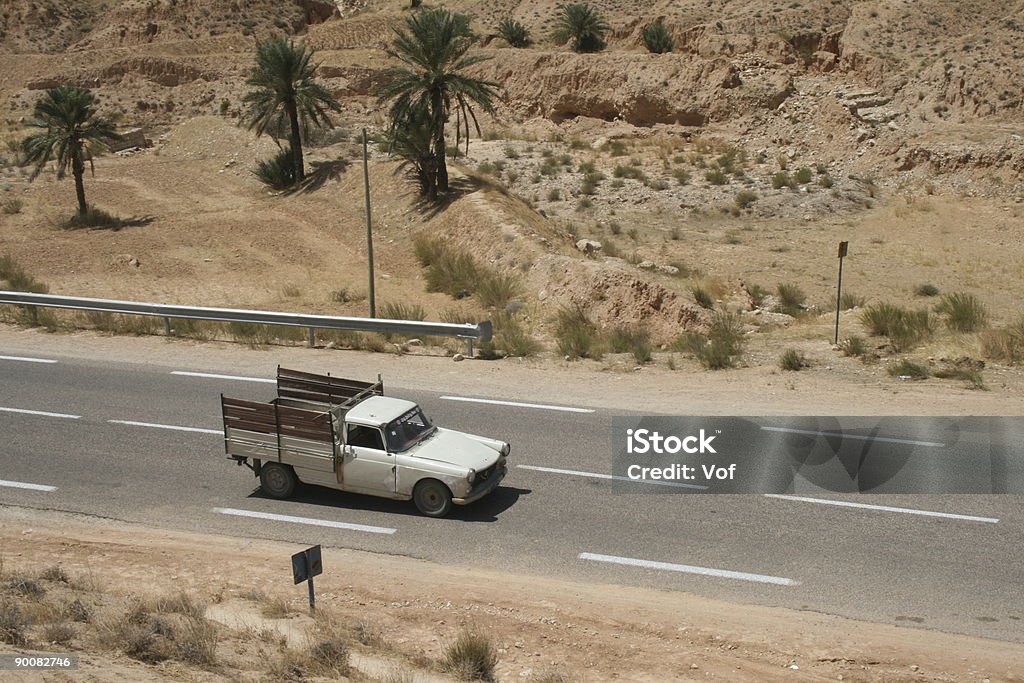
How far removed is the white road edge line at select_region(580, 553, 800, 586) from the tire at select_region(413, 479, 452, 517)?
1.86 meters

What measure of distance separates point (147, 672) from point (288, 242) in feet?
91.2

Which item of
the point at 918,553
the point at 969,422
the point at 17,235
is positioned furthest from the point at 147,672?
the point at 17,235

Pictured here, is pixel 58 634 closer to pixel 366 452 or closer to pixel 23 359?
pixel 366 452

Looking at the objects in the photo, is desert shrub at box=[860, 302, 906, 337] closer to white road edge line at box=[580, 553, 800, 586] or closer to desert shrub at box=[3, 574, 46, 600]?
white road edge line at box=[580, 553, 800, 586]

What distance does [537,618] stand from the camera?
32.6 feet

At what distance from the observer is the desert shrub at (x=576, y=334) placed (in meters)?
19.6

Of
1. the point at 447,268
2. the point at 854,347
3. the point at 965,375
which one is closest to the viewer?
the point at 965,375

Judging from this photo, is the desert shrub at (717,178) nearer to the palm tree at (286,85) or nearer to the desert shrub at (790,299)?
the desert shrub at (790,299)

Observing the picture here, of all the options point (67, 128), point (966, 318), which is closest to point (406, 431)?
point (966, 318)

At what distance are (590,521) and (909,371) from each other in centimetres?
855

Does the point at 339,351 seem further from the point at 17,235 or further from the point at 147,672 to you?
the point at 17,235

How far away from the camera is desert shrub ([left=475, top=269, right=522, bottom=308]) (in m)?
26.4

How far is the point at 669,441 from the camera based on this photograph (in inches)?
578

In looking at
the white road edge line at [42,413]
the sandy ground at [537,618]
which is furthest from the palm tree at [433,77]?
the sandy ground at [537,618]
